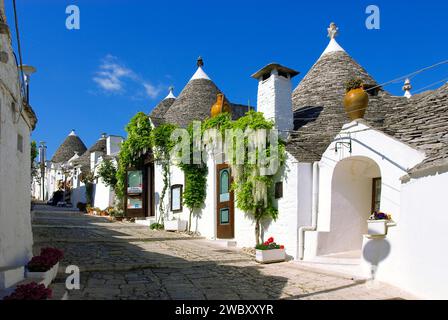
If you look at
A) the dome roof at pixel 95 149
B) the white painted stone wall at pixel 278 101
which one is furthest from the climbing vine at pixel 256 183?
the dome roof at pixel 95 149

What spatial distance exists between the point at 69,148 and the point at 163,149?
32404mm

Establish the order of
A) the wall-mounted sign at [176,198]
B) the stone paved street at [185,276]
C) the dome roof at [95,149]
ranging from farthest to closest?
the dome roof at [95,149], the wall-mounted sign at [176,198], the stone paved street at [185,276]

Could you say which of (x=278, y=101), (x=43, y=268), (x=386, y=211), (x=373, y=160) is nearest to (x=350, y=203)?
(x=373, y=160)

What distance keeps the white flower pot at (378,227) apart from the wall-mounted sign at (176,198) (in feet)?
32.4

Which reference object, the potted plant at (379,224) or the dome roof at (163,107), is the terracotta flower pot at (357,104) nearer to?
the potted plant at (379,224)

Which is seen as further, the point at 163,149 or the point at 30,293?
the point at 163,149

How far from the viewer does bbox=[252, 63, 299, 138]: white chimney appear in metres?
11.6

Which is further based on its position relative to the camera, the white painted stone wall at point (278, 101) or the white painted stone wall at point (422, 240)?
Result: the white painted stone wall at point (278, 101)

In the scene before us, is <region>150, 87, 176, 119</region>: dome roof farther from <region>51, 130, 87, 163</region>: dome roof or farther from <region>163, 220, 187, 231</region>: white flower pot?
<region>51, 130, 87, 163</region>: dome roof

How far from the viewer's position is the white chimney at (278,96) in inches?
458

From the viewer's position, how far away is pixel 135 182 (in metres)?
19.7

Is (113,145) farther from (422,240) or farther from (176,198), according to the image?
(422,240)

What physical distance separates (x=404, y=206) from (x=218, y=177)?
7798 mm

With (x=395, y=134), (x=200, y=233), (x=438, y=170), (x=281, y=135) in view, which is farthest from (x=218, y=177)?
(x=438, y=170)
